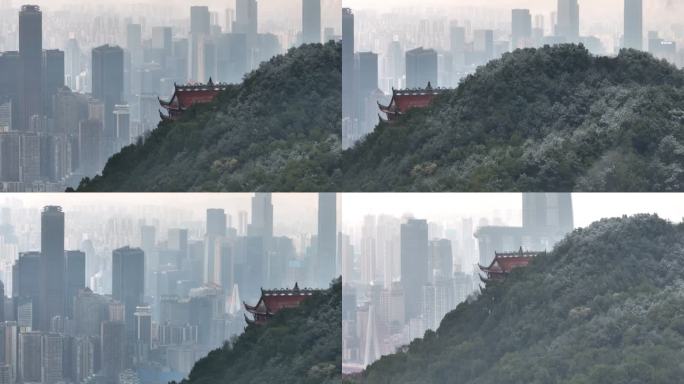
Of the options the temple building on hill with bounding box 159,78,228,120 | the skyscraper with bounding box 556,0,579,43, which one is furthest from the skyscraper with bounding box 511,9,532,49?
the temple building on hill with bounding box 159,78,228,120

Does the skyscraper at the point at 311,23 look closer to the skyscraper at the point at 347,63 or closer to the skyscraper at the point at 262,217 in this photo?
the skyscraper at the point at 347,63

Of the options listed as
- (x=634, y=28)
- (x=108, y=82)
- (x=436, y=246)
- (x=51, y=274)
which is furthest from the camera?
(x=436, y=246)

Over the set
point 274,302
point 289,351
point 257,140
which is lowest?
point 289,351

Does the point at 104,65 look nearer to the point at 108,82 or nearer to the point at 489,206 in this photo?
the point at 108,82

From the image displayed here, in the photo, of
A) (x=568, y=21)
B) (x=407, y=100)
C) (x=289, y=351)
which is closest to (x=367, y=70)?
(x=407, y=100)

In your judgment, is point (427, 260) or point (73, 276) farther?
point (427, 260)

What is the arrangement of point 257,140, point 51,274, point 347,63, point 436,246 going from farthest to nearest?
point 347,63, point 436,246, point 257,140, point 51,274
